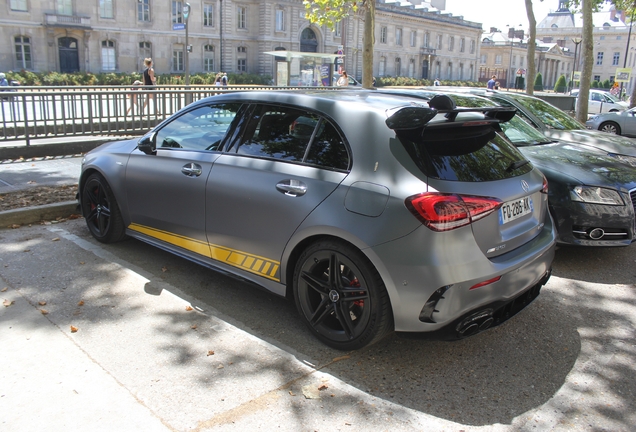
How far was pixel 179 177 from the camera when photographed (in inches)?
190

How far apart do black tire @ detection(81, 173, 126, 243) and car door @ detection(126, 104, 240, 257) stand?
0.30 m

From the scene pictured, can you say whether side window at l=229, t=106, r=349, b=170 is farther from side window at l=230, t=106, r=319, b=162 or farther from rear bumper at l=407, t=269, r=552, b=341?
rear bumper at l=407, t=269, r=552, b=341

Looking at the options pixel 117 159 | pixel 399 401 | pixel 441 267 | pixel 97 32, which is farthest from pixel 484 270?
pixel 97 32

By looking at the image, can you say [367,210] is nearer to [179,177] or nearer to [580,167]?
[179,177]

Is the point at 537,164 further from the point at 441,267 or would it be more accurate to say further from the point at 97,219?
the point at 97,219

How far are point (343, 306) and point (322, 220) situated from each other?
1.94 ft

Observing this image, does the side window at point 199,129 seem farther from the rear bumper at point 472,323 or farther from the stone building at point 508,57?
the stone building at point 508,57

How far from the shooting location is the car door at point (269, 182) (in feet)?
12.6

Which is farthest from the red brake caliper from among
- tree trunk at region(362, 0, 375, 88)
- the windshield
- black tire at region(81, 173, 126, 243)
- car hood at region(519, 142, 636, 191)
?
tree trunk at region(362, 0, 375, 88)

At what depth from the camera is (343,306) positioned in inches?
147

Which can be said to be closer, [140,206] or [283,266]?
[283,266]

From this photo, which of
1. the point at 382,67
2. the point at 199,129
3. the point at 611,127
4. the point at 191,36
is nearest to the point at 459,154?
the point at 199,129

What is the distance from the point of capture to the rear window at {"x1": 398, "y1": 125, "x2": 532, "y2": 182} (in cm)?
349

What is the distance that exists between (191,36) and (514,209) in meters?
64.3
